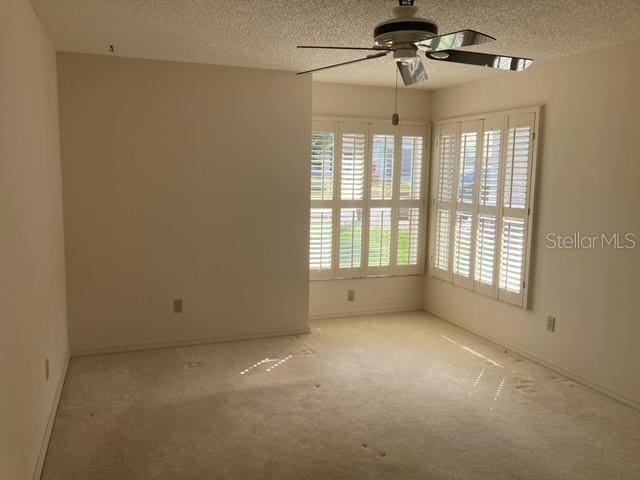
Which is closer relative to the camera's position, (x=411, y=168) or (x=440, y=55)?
(x=440, y=55)

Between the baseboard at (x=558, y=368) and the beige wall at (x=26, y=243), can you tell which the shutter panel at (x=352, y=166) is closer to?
the baseboard at (x=558, y=368)

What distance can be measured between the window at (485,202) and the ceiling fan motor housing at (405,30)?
86.0 inches

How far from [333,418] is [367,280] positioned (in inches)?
98.4

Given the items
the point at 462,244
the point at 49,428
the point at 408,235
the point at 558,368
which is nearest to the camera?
the point at 49,428

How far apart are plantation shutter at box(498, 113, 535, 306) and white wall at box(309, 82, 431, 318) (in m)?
1.34

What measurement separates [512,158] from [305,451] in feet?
9.80

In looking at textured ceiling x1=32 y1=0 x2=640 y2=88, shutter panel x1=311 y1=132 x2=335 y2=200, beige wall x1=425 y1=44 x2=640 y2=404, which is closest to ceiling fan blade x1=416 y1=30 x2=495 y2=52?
textured ceiling x1=32 y1=0 x2=640 y2=88

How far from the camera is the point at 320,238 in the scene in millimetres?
5352

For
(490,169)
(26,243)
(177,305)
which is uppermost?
(490,169)

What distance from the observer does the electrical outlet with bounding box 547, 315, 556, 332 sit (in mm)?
4230

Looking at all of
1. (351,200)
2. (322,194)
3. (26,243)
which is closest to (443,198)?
(351,200)

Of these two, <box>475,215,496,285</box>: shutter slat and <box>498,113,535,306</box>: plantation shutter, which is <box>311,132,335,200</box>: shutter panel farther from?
<box>498,113,535,306</box>: plantation shutter

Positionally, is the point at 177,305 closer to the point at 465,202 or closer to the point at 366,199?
the point at 366,199

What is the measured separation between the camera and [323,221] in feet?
17.5
